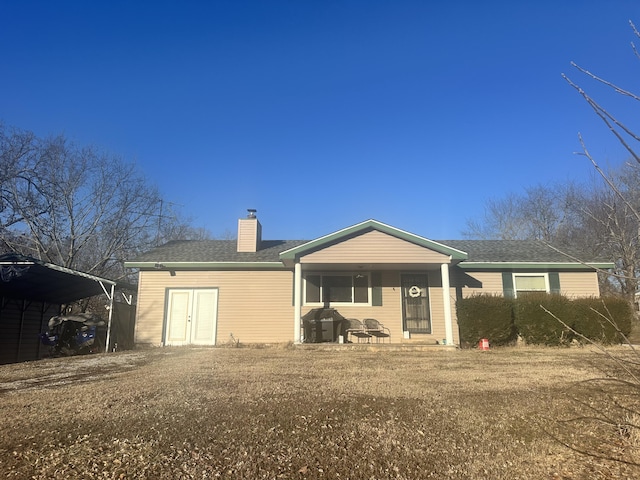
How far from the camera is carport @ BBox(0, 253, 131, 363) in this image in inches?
441

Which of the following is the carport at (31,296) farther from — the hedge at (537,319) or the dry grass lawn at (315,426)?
the hedge at (537,319)

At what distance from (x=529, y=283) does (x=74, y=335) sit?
48.3 feet

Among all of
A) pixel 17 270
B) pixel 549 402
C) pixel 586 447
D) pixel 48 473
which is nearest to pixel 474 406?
pixel 549 402

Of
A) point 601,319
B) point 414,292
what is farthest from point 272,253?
point 601,319

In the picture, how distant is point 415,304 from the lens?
13.9m

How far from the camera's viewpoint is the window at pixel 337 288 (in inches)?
549

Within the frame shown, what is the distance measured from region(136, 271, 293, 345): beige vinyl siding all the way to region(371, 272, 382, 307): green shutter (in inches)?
104

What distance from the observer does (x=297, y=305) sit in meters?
12.6

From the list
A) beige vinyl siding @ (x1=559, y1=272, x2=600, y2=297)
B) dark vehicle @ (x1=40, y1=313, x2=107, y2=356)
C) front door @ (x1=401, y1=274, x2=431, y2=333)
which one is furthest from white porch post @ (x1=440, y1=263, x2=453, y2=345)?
dark vehicle @ (x1=40, y1=313, x2=107, y2=356)

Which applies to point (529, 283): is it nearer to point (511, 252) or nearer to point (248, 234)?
point (511, 252)

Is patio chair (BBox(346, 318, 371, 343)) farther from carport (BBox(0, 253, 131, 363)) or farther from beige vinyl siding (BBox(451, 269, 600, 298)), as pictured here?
carport (BBox(0, 253, 131, 363))

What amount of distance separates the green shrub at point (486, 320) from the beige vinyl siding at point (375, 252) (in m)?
1.62

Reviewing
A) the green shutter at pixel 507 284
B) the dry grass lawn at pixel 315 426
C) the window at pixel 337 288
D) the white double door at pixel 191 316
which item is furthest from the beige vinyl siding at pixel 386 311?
the dry grass lawn at pixel 315 426

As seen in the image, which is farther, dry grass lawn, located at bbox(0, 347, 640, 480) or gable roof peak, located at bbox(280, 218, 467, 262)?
gable roof peak, located at bbox(280, 218, 467, 262)
